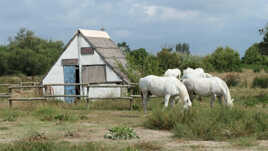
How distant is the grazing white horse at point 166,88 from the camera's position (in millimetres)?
12641

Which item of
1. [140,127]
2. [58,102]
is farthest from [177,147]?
[58,102]

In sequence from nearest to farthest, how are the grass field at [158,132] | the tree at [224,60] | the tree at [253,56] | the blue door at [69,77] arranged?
the grass field at [158,132]
the blue door at [69,77]
the tree at [224,60]
the tree at [253,56]

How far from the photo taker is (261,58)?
5912 centimetres

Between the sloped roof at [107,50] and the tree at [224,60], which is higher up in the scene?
the tree at [224,60]

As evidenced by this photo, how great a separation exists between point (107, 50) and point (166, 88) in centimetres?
1119

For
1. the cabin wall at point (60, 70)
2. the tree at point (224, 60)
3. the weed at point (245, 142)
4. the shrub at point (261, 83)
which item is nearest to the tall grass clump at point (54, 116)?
the weed at point (245, 142)

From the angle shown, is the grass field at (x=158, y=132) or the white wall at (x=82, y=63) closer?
the grass field at (x=158, y=132)

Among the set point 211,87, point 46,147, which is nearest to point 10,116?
point 46,147

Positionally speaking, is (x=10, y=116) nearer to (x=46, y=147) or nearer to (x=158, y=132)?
(x=158, y=132)

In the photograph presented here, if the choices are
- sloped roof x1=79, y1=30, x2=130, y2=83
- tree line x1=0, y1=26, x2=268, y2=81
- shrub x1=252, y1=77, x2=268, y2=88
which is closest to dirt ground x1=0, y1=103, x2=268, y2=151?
tree line x1=0, y1=26, x2=268, y2=81

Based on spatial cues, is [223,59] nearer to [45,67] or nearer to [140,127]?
[45,67]

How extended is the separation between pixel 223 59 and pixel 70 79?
123ft

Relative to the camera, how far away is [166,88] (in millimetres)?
13070

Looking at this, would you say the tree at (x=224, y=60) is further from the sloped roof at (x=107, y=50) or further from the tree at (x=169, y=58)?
the sloped roof at (x=107, y=50)
